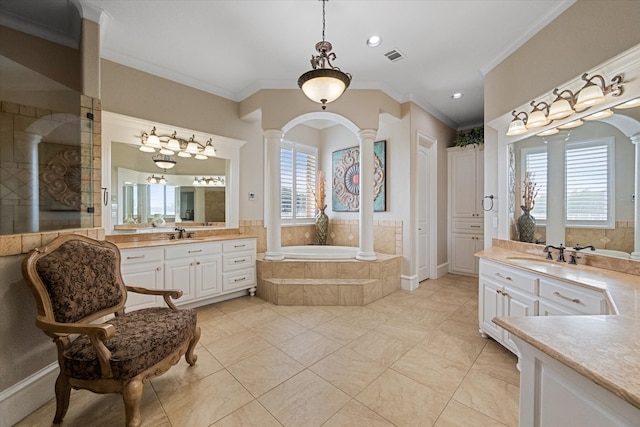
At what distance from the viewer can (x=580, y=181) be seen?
2064mm

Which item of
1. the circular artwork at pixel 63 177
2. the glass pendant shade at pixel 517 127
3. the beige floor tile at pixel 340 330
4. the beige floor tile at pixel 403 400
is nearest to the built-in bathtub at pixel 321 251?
the beige floor tile at pixel 340 330

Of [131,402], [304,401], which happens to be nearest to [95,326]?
[131,402]

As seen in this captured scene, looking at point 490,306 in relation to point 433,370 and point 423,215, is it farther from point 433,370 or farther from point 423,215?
point 423,215

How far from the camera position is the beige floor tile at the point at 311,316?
2828 millimetres

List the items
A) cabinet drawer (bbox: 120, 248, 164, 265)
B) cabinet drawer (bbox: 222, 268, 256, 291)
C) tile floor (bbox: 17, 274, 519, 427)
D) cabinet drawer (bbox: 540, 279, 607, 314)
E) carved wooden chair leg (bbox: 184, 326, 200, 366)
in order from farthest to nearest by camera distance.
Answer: cabinet drawer (bbox: 222, 268, 256, 291) < cabinet drawer (bbox: 120, 248, 164, 265) < carved wooden chair leg (bbox: 184, 326, 200, 366) < tile floor (bbox: 17, 274, 519, 427) < cabinet drawer (bbox: 540, 279, 607, 314)

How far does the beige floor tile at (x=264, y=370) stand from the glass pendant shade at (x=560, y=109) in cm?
299

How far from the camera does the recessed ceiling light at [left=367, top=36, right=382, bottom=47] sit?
8.88 feet

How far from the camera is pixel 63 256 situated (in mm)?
1642

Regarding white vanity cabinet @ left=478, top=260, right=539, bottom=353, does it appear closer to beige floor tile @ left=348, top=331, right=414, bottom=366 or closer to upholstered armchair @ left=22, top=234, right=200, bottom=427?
beige floor tile @ left=348, top=331, right=414, bottom=366

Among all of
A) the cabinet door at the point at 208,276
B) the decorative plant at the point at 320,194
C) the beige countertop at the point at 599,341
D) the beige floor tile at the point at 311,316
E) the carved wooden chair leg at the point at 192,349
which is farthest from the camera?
the decorative plant at the point at 320,194

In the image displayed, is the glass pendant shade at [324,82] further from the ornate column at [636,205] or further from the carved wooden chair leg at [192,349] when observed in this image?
the carved wooden chair leg at [192,349]

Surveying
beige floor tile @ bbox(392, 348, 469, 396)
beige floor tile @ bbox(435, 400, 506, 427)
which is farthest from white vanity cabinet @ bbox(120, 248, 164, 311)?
beige floor tile @ bbox(435, 400, 506, 427)

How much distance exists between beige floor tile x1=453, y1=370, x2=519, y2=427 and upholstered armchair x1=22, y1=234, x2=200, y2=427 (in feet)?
6.45

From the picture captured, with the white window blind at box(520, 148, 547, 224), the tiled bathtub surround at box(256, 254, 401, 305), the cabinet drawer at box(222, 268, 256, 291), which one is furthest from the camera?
the cabinet drawer at box(222, 268, 256, 291)
